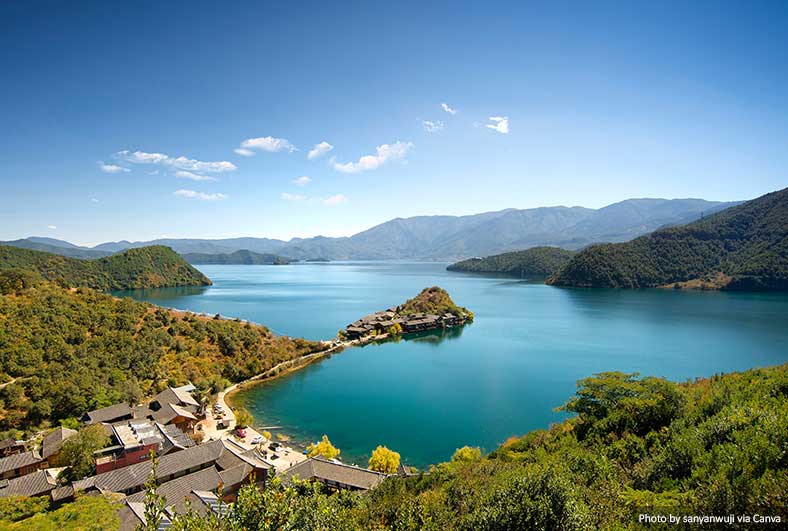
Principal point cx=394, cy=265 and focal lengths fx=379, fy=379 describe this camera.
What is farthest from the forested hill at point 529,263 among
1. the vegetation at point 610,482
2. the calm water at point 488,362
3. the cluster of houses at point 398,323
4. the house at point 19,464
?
the house at point 19,464

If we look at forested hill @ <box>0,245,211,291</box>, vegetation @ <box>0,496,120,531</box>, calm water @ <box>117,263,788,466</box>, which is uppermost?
forested hill @ <box>0,245,211,291</box>

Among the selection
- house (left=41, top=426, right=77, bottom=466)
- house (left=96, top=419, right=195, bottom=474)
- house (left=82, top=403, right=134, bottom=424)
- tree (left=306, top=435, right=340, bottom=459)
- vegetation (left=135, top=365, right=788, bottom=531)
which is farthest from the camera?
house (left=82, top=403, right=134, bottom=424)

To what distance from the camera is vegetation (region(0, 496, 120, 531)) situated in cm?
1023

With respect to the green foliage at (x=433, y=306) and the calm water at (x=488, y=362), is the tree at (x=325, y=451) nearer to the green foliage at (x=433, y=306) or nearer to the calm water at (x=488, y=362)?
the calm water at (x=488, y=362)

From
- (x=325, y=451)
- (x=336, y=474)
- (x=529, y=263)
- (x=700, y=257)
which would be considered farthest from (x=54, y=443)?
(x=529, y=263)

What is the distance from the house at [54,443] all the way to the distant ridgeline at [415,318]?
2944cm

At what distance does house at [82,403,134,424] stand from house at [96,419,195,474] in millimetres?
1427

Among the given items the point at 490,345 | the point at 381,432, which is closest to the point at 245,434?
the point at 381,432

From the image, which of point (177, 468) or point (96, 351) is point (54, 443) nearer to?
point (177, 468)

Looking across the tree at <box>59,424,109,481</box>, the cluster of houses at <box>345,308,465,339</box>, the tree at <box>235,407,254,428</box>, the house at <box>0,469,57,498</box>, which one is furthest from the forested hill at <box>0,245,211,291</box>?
the house at <box>0,469,57,498</box>

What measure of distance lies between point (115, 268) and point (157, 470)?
103639 millimetres

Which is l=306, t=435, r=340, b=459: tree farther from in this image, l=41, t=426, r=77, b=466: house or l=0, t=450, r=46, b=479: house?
l=0, t=450, r=46, b=479: house

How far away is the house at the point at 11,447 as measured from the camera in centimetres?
1703

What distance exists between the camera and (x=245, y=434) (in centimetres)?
2088
